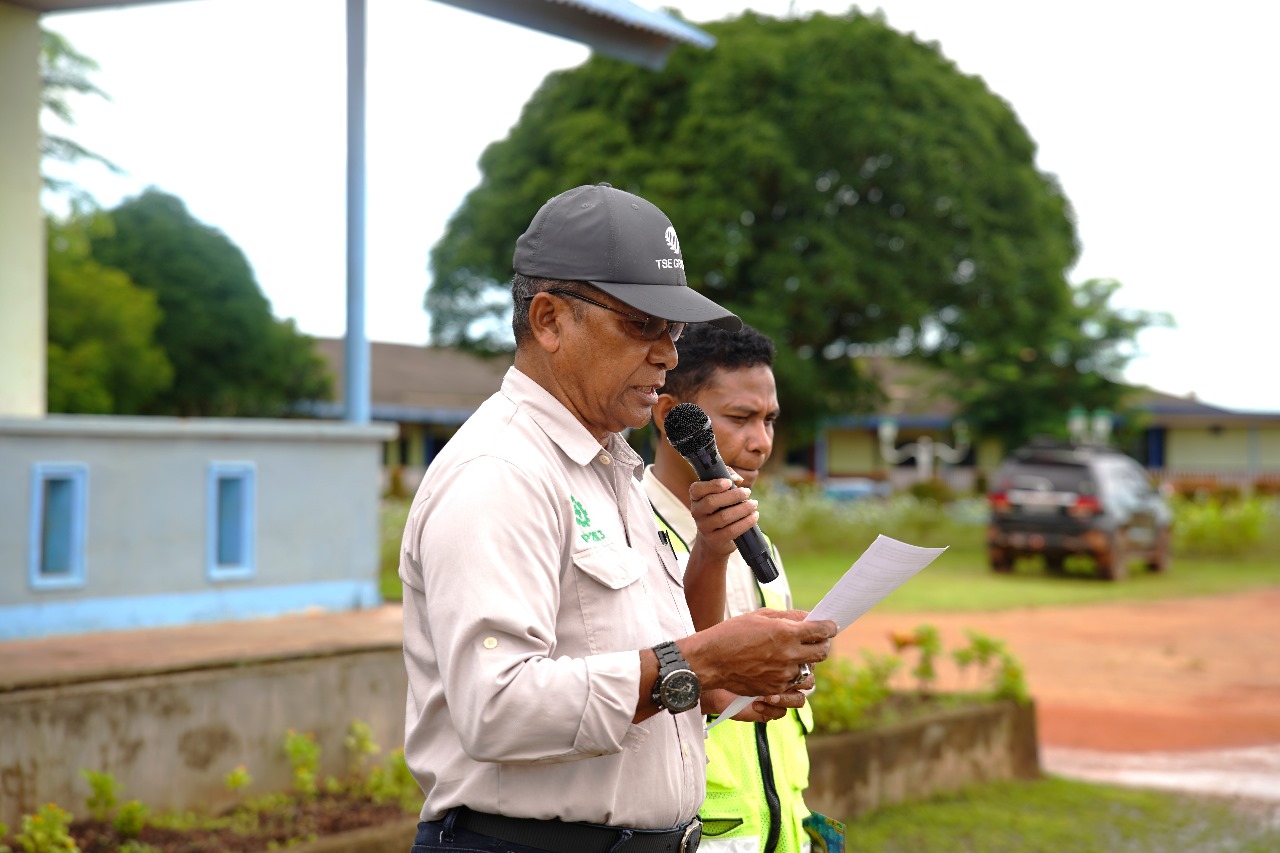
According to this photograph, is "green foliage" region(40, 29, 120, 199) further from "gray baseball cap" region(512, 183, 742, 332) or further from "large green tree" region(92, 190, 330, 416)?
"gray baseball cap" region(512, 183, 742, 332)

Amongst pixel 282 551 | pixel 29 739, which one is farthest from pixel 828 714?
pixel 282 551

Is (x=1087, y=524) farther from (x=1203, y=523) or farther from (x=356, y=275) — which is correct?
(x=356, y=275)

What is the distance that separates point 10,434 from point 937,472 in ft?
129

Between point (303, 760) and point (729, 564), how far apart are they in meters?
3.40

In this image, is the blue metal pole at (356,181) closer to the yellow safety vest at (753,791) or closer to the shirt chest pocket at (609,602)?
the yellow safety vest at (753,791)

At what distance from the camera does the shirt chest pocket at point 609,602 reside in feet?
6.64

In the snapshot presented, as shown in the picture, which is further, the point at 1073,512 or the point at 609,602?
the point at 1073,512

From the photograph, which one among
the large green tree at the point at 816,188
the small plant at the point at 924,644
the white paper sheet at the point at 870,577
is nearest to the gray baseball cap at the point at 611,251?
the white paper sheet at the point at 870,577

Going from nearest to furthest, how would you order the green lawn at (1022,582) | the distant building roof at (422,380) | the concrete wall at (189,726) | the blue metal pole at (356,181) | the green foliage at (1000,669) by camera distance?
the concrete wall at (189,726) < the green foliage at (1000,669) < the blue metal pole at (356,181) < the green lawn at (1022,582) < the distant building roof at (422,380)

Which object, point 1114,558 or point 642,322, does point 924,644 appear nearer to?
point 642,322

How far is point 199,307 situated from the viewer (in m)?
19.4

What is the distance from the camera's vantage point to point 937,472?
44.6m

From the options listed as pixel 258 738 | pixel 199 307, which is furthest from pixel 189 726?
pixel 199 307

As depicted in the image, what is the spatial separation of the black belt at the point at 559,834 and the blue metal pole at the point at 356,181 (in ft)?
25.6
